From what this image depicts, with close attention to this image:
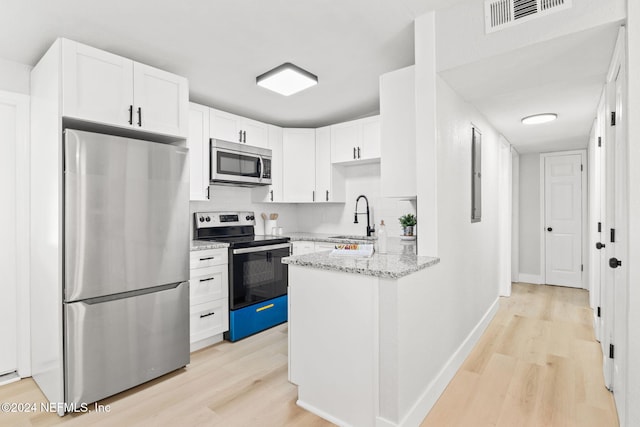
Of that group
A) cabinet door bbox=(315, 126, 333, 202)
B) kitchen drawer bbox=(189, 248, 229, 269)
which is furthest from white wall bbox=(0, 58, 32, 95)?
cabinet door bbox=(315, 126, 333, 202)

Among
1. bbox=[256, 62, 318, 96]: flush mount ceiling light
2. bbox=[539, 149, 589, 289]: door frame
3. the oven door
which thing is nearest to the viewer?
bbox=[256, 62, 318, 96]: flush mount ceiling light

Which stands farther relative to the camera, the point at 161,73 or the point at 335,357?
the point at 161,73

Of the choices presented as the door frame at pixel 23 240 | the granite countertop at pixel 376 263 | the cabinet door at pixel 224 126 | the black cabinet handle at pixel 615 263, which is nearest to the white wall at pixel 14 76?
the door frame at pixel 23 240

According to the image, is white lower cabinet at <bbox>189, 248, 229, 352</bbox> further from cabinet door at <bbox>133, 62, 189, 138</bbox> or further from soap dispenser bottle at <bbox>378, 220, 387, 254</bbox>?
soap dispenser bottle at <bbox>378, 220, 387, 254</bbox>

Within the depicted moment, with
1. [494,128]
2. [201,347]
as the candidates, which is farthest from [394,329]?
[494,128]

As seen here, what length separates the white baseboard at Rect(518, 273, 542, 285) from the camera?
207 inches

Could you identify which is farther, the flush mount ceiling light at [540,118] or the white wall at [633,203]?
the flush mount ceiling light at [540,118]

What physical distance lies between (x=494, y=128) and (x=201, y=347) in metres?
3.78

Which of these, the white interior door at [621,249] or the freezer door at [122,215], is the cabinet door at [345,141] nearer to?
the freezer door at [122,215]

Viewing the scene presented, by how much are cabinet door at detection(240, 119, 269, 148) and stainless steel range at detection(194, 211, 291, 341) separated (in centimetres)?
86

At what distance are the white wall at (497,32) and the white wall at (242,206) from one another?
2.65 meters

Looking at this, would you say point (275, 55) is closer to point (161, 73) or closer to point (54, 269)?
point (161, 73)

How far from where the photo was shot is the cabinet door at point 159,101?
2.32m

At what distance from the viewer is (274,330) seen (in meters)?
3.39
